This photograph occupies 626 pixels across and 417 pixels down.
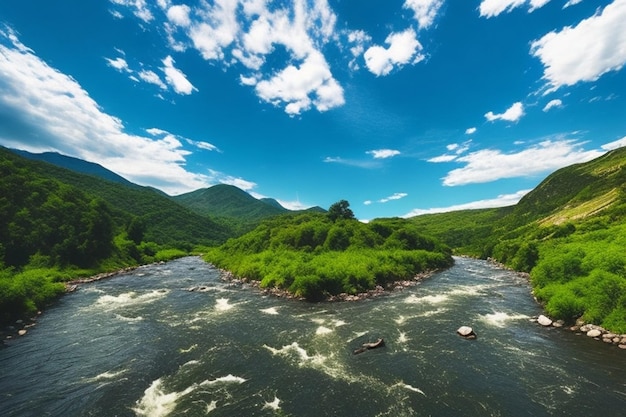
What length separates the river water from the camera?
72.7 feet

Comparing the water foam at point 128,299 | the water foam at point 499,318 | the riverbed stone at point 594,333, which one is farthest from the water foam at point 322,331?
the water foam at point 128,299

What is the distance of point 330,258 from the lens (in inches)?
2837

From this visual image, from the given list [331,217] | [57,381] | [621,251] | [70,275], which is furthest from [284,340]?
[331,217]

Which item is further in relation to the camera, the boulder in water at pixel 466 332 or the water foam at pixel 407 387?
the boulder in water at pixel 466 332

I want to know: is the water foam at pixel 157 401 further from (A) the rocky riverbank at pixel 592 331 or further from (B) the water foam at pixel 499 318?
(A) the rocky riverbank at pixel 592 331

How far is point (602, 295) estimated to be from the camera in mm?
34406

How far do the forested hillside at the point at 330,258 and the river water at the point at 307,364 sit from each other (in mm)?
8710

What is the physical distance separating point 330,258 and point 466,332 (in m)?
39.7

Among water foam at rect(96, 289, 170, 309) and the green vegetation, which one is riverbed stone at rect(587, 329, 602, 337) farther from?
water foam at rect(96, 289, 170, 309)

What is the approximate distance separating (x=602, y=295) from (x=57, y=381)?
179ft

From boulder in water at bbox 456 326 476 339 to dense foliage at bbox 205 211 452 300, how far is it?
21.4 m

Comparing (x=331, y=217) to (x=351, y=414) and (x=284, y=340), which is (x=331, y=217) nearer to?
(x=284, y=340)

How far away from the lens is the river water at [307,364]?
22156 millimetres

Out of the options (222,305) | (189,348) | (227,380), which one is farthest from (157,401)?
(222,305)
